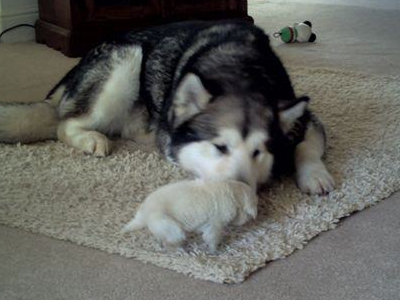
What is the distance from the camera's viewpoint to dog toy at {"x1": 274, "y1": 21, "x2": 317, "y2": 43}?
4.11 m

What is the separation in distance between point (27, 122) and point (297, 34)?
2.48 m

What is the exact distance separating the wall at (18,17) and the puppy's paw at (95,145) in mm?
2223

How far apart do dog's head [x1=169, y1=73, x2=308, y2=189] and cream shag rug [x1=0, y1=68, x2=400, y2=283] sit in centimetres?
14

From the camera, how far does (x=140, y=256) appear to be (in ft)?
4.64

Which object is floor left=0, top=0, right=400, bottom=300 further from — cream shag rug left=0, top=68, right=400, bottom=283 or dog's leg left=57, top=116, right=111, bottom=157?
dog's leg left=57, top=116, right=111, bottom=157

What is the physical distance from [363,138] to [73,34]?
7.03ft

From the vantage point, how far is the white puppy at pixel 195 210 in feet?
4.39

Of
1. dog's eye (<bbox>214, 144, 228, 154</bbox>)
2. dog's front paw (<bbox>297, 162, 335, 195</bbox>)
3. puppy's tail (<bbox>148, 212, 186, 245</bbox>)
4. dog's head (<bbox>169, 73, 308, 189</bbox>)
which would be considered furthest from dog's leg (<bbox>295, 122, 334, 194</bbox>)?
puppy's tail (<bbox>148, 212, 186, 245</bbox>)

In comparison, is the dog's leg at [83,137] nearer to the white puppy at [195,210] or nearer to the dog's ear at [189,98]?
the dog's ear at [189,98]

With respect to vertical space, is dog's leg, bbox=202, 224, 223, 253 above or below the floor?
above

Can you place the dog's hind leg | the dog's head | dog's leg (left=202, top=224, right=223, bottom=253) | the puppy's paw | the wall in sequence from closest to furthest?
dog's leg (left=202, top=224, right=223, bottom=253) → the dog's head → the puppy's paw → the dog's hind leg → the wall

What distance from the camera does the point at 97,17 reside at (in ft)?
12.4

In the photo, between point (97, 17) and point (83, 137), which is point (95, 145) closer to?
point (83, 137)

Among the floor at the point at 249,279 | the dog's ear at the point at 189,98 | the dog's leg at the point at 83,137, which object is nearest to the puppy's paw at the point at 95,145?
the dog's leg at the point at 83,137
